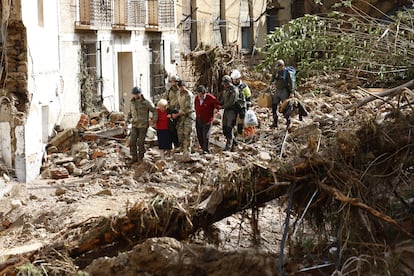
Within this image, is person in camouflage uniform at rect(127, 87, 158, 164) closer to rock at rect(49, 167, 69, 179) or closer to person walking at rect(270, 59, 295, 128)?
rock at rect(49, 167, 69, 179)

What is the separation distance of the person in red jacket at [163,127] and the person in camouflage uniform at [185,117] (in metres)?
0.19

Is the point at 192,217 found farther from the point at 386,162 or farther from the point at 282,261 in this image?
the point at 386,162

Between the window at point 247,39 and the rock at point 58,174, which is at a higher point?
the window at point 247,39

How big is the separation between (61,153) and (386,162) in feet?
30.4

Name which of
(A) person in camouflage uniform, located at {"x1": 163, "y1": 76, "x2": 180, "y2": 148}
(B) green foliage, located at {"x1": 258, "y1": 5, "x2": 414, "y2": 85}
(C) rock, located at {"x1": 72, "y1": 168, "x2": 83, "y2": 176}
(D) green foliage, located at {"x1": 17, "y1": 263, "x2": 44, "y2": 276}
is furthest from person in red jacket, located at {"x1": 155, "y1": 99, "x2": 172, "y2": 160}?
(D) green foliage, located at {"x1": 17, "y1": 263, "x2": 44, "y2": 276}

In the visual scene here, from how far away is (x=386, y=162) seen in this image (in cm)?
830

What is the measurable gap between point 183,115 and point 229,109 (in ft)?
3.43

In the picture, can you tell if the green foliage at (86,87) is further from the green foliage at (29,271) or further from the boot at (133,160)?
the green foliage at (29,271)

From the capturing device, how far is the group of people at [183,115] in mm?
14016

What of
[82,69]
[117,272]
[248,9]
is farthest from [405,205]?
[248,9]

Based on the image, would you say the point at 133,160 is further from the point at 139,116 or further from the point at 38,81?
the point at 38,81

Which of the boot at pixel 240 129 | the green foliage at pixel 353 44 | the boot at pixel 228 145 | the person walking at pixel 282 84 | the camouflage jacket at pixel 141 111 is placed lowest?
the boot at pixel 228 145

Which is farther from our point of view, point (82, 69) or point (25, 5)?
point (82, 69)

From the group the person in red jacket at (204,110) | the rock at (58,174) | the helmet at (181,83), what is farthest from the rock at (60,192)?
the person in red jacket at (204,110)
